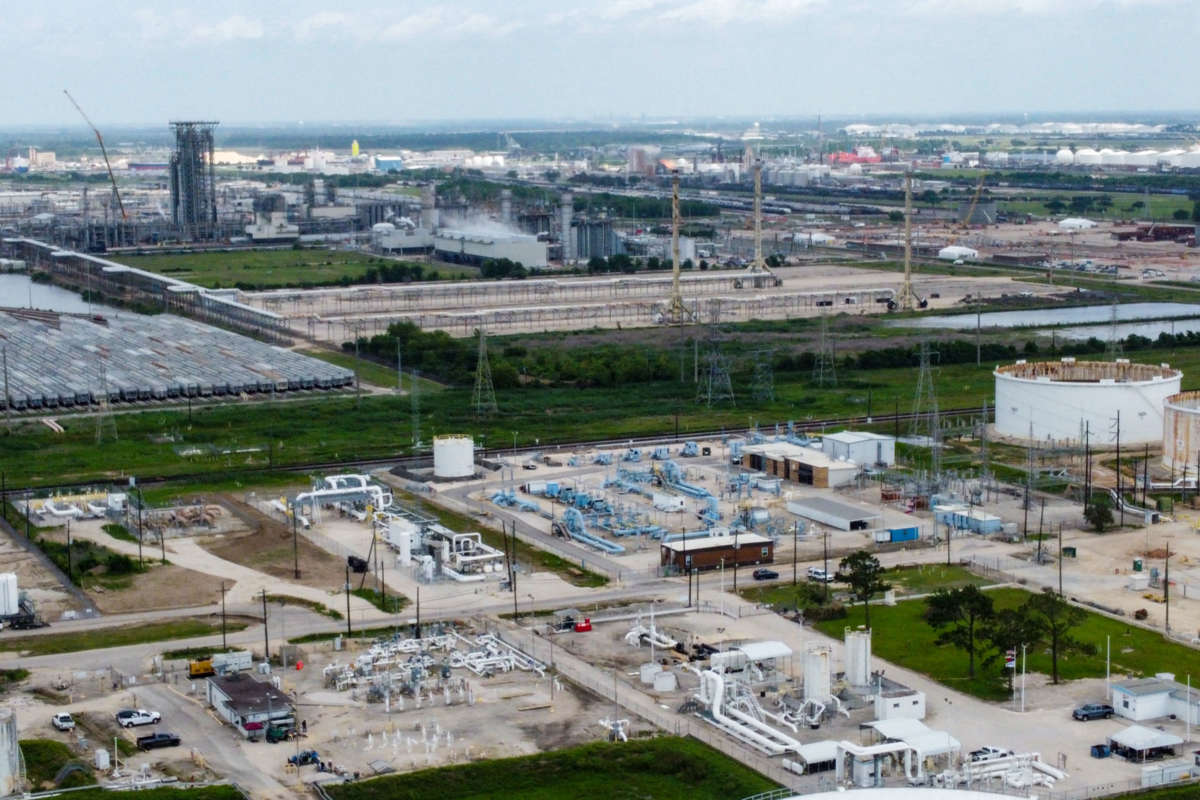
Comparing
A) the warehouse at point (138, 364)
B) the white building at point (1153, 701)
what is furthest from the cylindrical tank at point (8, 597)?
the warehouse at point (138, 364)

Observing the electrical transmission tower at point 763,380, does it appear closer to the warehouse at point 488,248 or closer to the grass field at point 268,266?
the grass field at point 268,266

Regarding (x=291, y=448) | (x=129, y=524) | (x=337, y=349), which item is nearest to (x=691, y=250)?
(x=337, y=349)

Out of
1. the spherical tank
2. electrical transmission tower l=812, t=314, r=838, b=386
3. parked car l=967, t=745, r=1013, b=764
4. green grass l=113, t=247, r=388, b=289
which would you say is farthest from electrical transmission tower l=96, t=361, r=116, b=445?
green grass l=113, t=247, r=388, b=289

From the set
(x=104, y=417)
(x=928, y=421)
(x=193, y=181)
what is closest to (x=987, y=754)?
(x=928, y=421)

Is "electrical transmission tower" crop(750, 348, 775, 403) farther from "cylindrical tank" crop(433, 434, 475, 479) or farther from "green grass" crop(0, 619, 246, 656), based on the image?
"green grass" crop(0, 619, 246, 656)

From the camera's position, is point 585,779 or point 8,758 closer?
point 8,758

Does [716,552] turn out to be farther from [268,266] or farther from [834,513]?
[268,266]

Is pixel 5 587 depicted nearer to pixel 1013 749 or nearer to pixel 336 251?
pixel 1013 749
